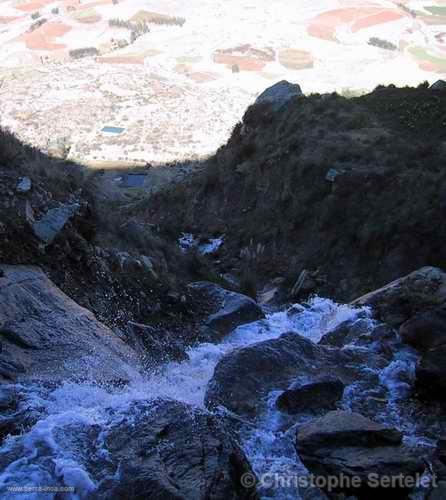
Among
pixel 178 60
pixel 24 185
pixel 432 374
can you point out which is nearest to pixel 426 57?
pixel 178 60

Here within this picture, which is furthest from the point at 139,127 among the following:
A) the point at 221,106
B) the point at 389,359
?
the point at 389,359

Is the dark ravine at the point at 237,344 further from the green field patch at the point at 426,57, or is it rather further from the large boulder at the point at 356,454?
the green field patch at the point at 426,57

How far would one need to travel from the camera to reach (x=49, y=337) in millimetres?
6328

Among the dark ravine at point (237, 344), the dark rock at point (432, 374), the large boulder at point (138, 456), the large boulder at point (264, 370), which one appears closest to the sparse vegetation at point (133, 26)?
the dark ravine at point (237, 344)

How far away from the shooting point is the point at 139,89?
64062mm

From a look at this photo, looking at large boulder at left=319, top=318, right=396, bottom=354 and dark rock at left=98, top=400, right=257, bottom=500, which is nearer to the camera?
dark rock at left=98, top=400, right=257, bottom=500

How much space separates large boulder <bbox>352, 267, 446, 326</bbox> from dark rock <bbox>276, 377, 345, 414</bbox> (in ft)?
8.08

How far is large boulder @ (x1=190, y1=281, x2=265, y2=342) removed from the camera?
9219 mm

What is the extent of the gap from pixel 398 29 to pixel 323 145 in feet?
225

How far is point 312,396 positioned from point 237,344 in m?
2.51

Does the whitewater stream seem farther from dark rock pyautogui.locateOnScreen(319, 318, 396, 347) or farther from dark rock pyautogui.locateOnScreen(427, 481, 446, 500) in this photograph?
dark rock pyautogui.locateOnScreen(427, 481, 446, 500)

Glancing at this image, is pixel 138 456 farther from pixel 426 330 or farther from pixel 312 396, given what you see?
pixel 426 330

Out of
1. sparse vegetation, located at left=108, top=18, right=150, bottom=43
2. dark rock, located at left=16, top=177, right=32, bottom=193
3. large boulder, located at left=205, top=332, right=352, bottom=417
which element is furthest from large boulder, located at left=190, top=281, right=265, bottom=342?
sparse vegetation, located at left=108, top=18, right=150, bottom=43

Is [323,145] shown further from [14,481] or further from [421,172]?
[14,481]
